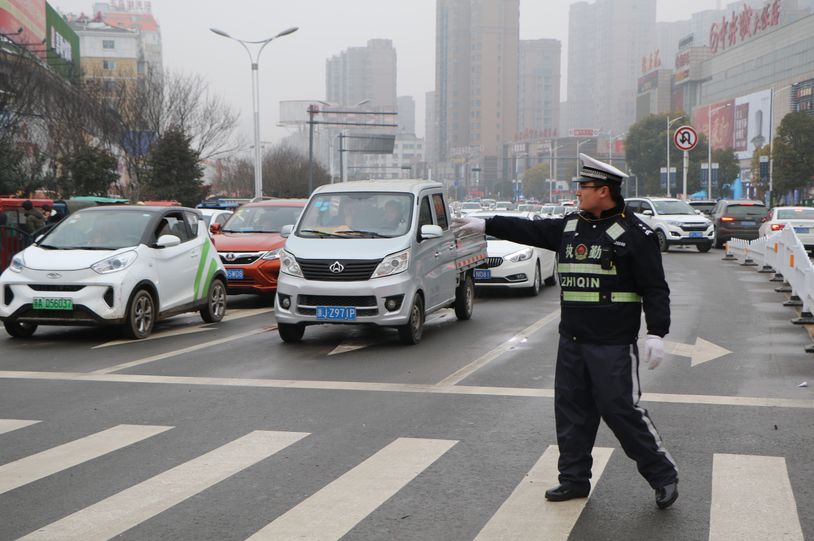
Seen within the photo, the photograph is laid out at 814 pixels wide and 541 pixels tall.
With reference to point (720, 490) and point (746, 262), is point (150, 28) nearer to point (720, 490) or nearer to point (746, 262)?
point (746, 262)

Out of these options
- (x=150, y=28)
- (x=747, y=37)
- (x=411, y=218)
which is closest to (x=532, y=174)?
(x=747, y=37)

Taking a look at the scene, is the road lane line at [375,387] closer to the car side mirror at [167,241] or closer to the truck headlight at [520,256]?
the car side mirror at [167,241]

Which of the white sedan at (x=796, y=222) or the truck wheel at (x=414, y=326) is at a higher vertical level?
the white sedan at (x=796, y=222)

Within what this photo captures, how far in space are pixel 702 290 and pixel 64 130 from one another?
30987mm

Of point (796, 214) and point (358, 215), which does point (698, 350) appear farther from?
point (796, 214)

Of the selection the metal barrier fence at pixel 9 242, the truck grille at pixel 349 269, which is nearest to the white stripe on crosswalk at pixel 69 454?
the truck grille at pixel 349 269

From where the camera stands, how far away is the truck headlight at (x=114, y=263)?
39.5 ft

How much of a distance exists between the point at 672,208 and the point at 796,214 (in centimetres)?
437

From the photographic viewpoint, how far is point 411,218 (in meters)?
12.4

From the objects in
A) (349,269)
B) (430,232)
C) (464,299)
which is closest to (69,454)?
(349,269)

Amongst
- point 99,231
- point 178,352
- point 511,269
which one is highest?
point 99,231

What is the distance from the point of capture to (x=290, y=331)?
1210 cm

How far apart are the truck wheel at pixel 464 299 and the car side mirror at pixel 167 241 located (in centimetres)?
380

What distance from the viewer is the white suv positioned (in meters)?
32.5
